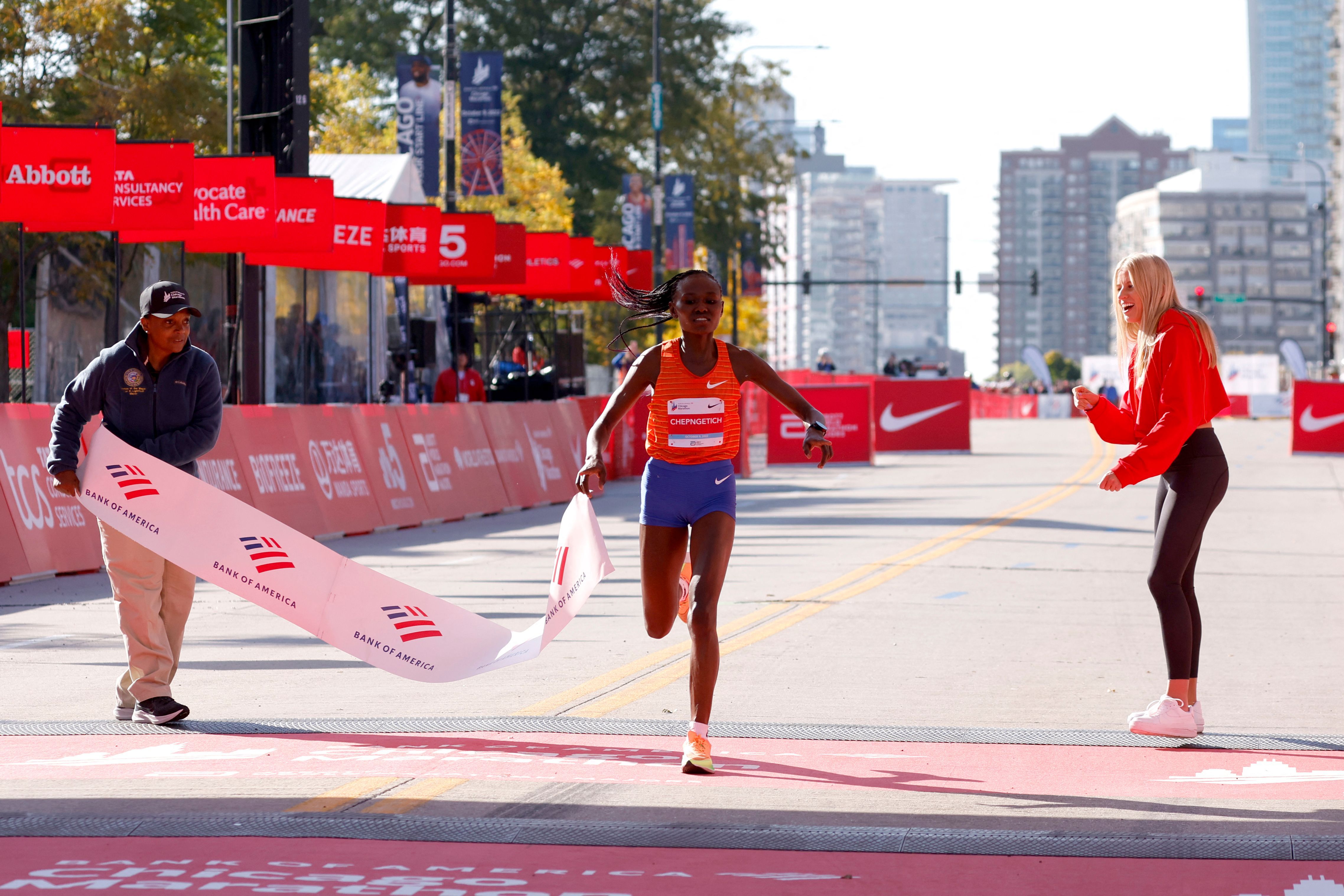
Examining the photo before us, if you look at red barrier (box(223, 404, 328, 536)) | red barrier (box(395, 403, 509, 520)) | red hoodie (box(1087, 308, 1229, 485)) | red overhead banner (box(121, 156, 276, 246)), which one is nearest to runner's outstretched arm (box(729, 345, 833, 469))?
red hoodie (box(1087, 308, 1229, 485))

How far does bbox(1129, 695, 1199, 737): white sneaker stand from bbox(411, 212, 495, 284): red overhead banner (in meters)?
22.1

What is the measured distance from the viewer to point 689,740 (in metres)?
6.80

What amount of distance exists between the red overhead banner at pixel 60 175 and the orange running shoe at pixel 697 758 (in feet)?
44.2

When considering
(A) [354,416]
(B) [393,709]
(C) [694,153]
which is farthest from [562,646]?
(C) [694,153]

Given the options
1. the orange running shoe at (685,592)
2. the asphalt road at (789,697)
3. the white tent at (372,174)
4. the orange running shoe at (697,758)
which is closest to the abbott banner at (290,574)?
the asphalt road at (789,697)

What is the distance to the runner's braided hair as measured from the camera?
736 cm

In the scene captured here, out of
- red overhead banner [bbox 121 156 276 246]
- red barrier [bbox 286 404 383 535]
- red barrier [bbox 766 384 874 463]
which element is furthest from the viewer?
red barrier [bbox 766 384 874 463]

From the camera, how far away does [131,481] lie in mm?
7996

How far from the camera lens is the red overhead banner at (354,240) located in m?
25.1

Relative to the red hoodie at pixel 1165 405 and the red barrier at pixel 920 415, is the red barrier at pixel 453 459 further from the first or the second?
the red barrier at pixel 920 415

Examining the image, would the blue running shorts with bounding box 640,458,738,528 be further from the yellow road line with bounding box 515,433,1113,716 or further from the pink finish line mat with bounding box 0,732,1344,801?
the yellow road line with bounding box 515,433,1113,716

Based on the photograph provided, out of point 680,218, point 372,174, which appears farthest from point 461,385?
point 680,218

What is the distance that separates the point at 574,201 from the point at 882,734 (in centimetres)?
5635

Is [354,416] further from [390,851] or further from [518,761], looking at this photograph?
[390,851]
